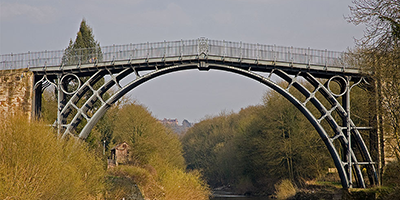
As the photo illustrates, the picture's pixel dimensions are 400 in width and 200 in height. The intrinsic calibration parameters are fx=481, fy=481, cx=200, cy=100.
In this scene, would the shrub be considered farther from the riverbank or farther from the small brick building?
the small brick building

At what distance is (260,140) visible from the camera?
4297 cm

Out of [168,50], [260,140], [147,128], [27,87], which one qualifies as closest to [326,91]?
[168,50]

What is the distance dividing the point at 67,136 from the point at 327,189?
1826 centimetres

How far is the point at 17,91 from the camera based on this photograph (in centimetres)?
2619

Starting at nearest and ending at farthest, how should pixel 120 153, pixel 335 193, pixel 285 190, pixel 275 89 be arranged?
pixel 275 89 → pixel 335 193 → pixel 285 190 → pixel 120 153

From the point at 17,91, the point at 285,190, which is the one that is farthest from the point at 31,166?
the point at 285,190

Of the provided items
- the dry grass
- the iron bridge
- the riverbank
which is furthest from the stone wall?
the dry grass

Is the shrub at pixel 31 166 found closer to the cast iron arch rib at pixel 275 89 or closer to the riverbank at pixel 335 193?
the cast iron arch rib at pixel 275 89

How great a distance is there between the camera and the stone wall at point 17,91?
26.0 m

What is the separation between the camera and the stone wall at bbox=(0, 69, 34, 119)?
26.0 meters

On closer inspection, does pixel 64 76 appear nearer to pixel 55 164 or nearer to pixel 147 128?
pixel 55 164

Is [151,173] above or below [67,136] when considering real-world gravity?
below

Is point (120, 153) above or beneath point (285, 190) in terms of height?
above

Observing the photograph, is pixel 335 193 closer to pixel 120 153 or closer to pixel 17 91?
pixel 120 153
